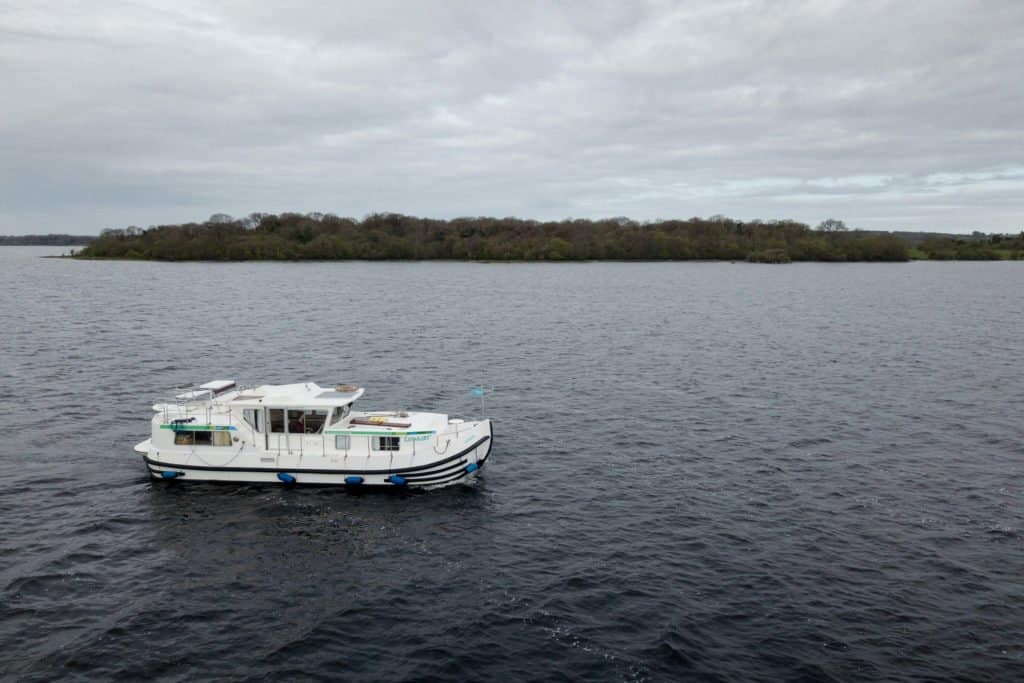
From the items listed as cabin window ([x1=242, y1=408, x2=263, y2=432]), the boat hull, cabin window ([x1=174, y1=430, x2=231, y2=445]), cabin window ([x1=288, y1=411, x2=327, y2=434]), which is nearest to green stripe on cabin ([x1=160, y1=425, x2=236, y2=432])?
cabin window ([x1=174, y1=430, x2=231, y2=445])

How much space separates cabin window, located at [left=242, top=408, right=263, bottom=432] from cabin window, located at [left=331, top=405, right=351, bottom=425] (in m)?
4.14

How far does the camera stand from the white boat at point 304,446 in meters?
39.2

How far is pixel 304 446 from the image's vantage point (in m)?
40.3

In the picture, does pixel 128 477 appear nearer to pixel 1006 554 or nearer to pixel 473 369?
pixel 473 369

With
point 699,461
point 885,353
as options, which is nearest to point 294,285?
point 885,353

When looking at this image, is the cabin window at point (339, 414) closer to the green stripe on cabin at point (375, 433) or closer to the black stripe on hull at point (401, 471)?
the green stripe on cabin at point (375, 433)

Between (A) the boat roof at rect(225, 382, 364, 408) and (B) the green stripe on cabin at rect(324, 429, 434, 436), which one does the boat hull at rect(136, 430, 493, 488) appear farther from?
(A) the boat roof at rect(225, 382, 364, 408)

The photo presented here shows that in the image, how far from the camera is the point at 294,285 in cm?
18162

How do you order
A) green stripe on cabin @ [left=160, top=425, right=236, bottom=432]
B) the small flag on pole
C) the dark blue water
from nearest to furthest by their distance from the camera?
1. the dark blue water
2. green stripe on cabin @ [left=160, top=425, right=236, bottom=432]
3. the small flag on pole

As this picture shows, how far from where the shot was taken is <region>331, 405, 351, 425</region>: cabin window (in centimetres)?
4097

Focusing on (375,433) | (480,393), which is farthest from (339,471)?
(480,393)

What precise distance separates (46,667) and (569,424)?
35.2 meters

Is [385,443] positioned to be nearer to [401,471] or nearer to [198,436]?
[401,471]

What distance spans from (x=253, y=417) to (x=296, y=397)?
2613mm
